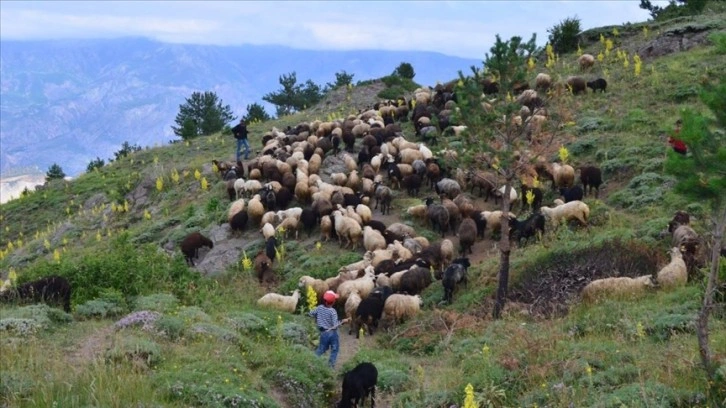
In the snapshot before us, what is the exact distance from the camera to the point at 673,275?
12719mm

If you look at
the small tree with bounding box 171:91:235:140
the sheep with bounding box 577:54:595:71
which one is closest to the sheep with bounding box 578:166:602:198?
the sheep with bounding box 577:54:595:71

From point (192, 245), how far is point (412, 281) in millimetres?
8568

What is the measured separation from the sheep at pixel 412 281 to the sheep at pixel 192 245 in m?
8.13

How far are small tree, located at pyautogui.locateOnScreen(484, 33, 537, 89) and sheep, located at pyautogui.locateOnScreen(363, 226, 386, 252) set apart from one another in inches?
284

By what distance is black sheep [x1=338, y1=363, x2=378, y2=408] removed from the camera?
33.3 ft

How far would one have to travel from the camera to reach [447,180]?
880 inches

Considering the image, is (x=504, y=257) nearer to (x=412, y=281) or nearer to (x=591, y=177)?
(x=412, y=281)

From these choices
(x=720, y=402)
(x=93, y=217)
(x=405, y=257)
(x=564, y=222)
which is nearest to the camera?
(x=720, y=402)

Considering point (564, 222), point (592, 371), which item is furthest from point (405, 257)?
point (592, 371)

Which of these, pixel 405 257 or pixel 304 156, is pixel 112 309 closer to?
pixel 405 257

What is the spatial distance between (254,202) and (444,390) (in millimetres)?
14218

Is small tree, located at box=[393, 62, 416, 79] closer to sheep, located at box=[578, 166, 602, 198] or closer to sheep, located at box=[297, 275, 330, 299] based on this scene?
sheep, located at box=[578, 166, 602, 198]

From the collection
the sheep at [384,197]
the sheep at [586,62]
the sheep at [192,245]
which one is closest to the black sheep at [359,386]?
the sheep at [192,245]

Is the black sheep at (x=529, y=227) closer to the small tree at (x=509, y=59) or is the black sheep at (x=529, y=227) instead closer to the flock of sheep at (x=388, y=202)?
the flock of sheep at (x=388, y=202)
